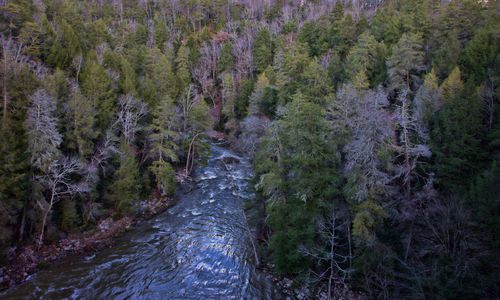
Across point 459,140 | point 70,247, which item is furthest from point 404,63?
point 70,247

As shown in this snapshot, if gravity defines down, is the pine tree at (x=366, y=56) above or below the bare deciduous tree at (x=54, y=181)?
above

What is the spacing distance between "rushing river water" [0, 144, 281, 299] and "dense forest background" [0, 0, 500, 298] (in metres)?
2.34

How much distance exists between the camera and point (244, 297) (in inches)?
565

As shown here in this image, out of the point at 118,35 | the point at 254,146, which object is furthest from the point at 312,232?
the point at 118,35

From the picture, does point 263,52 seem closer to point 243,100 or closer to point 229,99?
point 229,99

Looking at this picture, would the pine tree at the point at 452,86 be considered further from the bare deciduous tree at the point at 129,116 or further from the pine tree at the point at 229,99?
the pine tree at the point at 229,99

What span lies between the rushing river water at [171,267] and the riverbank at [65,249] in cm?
66

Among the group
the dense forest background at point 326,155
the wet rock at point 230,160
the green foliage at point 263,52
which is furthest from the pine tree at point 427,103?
the green foliage at point 263,52

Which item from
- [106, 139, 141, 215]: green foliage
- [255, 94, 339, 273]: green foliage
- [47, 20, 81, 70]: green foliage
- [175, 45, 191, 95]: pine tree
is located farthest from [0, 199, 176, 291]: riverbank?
[175, 45, 191, 95]: pine tree

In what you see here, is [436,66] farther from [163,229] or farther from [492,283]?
[163,229]

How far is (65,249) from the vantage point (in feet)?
59.6

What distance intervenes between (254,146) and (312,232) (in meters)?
15.5

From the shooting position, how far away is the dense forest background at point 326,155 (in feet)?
42.6

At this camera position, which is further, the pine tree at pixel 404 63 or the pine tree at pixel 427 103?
the pine tree at pixel 404 63
